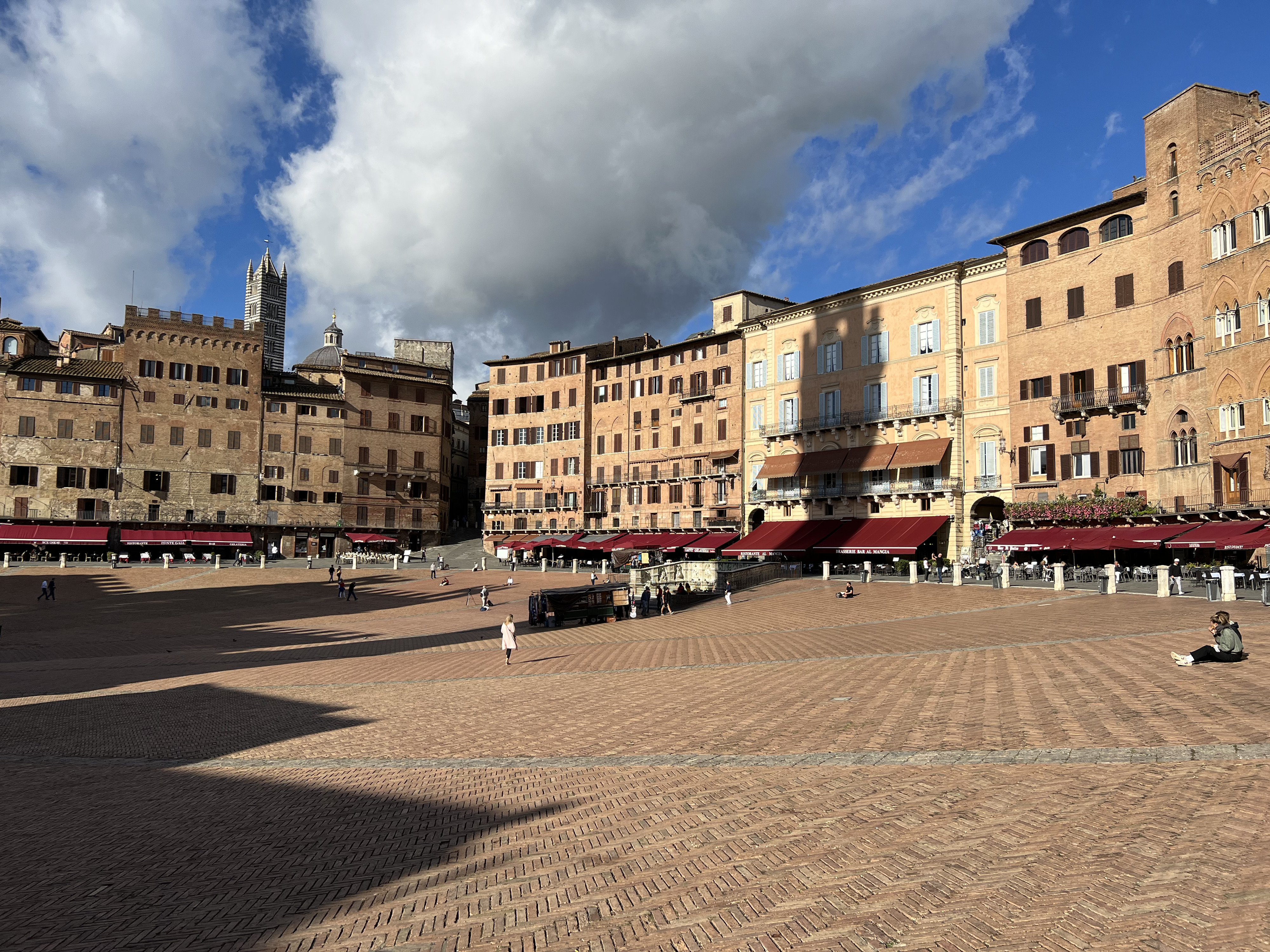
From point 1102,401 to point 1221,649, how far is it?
3331 centimetres

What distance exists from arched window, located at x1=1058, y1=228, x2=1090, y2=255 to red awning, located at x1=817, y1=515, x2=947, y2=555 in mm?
16101

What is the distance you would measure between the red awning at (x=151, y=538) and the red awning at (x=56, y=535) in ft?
4.90

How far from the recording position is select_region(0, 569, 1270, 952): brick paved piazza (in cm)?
666

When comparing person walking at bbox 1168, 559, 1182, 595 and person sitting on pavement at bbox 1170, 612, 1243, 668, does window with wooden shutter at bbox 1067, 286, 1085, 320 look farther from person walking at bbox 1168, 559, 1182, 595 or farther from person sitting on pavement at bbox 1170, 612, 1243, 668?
person sitting on pavement at bbox 1170, 612, 1243, 668

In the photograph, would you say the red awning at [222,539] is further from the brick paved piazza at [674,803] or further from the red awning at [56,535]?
the brick paved piazza at [674,803]

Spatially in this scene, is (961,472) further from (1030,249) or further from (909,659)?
(909,659)

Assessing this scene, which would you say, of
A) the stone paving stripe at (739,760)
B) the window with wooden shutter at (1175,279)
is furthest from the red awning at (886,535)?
the stone paving stripe at (739,760)

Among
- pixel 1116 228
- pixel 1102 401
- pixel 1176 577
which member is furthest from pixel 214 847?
pixel 1116 228

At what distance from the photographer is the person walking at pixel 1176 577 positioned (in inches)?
1112

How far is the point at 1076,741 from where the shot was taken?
10516mm

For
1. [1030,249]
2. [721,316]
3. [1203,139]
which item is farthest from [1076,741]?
[721,316]

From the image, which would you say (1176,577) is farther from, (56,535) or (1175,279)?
(56,535)

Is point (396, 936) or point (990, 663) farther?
point (990, 663)

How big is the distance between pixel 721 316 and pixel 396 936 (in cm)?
6209
